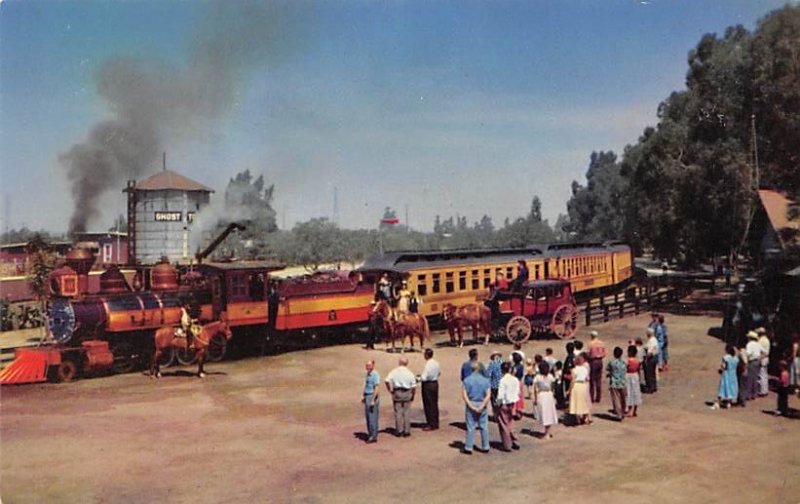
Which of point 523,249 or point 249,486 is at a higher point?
point 523,249

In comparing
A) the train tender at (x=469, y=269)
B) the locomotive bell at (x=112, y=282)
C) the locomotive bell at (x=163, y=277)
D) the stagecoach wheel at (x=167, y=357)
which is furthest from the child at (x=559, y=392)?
the locomotive bell at (x=112, y=282)

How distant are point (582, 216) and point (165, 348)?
3331 inches

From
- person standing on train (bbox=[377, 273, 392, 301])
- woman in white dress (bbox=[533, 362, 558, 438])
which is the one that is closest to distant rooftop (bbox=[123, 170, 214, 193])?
person standing on train (bbox=[377, 273, 392, 301])

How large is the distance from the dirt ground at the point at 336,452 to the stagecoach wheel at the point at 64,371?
0.68m

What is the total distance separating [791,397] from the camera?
14844mm

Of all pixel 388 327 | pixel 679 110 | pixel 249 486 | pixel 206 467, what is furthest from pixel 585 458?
pixel 679 110

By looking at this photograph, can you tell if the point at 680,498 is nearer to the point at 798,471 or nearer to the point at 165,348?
the point at 798,471

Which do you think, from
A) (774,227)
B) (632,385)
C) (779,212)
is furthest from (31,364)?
(779,212)

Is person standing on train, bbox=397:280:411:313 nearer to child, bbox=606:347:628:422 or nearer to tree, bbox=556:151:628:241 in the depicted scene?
child, bbox=606:347:628:422

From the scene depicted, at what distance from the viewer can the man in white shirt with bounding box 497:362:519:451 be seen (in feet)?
37.7

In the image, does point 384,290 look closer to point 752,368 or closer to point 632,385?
point 632,385

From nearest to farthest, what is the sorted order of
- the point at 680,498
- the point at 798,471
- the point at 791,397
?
the point at 680,498, the point at 798,471, the point at 791,397

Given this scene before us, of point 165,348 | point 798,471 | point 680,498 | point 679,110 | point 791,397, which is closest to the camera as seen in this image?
point 680,498

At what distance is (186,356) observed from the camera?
19.5 meters
